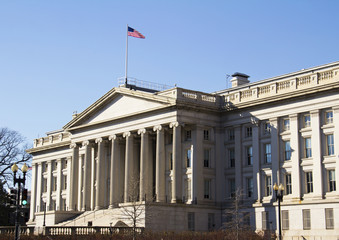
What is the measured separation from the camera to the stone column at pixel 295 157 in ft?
210

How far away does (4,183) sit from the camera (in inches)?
3851

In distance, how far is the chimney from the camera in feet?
270

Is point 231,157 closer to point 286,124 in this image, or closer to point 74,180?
point 286,124

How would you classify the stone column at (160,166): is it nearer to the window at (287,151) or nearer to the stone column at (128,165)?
the stone column at (128,165)

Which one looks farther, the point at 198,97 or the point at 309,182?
the point at 198,97

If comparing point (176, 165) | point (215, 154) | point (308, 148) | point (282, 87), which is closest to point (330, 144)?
point (308, 148)

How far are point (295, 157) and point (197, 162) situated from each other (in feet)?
37.9

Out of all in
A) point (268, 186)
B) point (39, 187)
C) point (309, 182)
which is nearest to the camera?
point (309, 182)

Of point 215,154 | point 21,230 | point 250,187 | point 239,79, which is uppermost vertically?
point 239,79

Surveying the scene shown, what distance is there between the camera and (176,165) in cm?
6944

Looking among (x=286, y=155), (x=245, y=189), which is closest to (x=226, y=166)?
(x=245, y=189)

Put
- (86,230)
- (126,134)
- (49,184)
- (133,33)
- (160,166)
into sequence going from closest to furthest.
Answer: (86,230), (160,166), (126,134), (133,33), (49,184)

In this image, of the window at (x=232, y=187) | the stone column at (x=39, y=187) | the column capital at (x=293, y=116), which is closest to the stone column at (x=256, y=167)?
the window at (x=232, y=187)

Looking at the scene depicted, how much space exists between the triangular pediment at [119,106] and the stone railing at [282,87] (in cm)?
806
